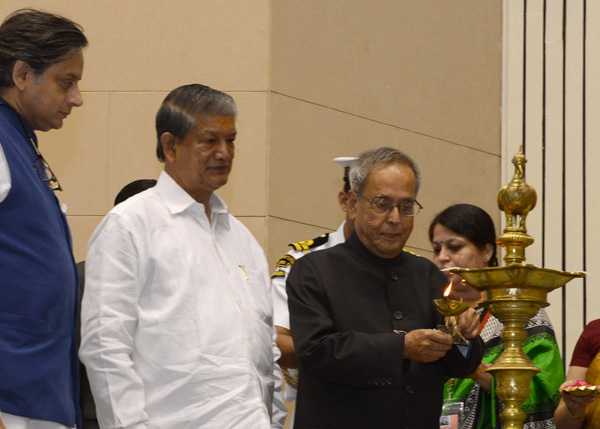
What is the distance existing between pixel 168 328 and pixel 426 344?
69 centimetres

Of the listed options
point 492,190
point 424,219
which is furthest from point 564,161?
point 424,219

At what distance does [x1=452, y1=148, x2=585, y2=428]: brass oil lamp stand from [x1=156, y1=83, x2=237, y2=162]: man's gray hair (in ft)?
2.89

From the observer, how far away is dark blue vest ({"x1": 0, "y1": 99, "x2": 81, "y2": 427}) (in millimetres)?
2566

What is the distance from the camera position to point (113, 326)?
290 cm

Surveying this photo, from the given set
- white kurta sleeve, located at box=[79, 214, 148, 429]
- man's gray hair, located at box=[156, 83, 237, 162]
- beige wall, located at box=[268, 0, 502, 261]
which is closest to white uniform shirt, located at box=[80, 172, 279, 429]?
white kurta sleeve, located at box=[79, 214, 148, 429]

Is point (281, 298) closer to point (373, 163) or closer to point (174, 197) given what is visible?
point (373, 163)

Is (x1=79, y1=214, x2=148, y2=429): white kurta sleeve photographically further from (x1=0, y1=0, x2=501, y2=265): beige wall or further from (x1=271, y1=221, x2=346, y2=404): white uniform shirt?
(x1=0, y1=0, x2=501, y2=265): beige wall

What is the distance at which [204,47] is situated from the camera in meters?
5.68

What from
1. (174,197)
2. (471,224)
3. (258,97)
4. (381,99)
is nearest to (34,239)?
(174,197)

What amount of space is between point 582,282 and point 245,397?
333 cm

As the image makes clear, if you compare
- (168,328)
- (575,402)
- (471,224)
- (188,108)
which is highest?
(188,108)

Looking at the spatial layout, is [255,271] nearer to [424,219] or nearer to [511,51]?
[424,219]

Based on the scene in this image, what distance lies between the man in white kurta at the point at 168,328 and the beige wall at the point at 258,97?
2324 millimetres

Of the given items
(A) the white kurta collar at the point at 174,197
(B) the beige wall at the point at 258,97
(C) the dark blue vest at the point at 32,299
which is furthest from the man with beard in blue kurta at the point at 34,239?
(B) the beige wall at the point at 258,97
